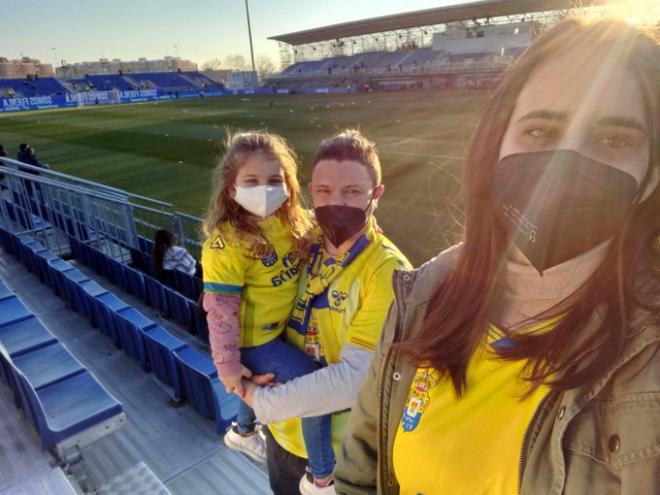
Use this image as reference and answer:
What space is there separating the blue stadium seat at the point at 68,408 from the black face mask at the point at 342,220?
2.19 m

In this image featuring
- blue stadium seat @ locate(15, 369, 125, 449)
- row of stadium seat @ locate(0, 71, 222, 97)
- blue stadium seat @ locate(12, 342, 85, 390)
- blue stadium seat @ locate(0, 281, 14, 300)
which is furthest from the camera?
row of stadium seat @ locate(0, 71, 222, 97)

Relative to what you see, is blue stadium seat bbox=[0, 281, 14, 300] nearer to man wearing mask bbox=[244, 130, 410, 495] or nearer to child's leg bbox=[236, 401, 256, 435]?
child's leg bbox=[236, 401, 256, 435]

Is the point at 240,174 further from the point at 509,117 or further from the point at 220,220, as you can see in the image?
the point at 509,117

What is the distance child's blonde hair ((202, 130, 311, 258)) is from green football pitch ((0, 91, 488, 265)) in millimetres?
787

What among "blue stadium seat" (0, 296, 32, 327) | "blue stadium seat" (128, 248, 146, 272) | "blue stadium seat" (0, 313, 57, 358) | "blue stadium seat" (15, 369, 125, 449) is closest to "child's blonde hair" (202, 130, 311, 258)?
"blue stadium seat" (15, 369, 125, 449)

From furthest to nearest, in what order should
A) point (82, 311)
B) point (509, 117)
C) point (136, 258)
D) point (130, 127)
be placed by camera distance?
point (130, 127), point (136, 258), point (82, 311), point (509, 117)

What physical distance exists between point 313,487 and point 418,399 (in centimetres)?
85

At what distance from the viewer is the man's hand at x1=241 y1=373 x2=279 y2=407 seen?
5.60 feet

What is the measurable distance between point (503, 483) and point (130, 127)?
28.3 metres

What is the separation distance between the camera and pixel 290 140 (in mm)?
19297

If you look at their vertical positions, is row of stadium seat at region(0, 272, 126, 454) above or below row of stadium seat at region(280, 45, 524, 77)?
below

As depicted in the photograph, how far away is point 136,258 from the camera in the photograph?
716 centimetres

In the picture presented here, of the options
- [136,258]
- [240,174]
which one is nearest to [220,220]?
[240,174]

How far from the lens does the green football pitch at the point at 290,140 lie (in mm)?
9789
